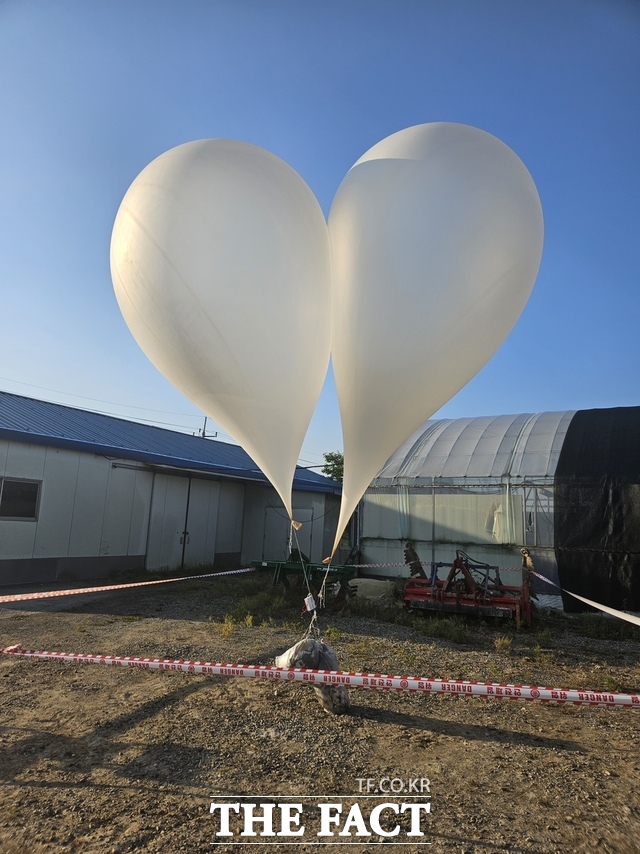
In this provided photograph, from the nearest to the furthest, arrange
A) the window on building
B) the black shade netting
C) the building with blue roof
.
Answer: the black shade netting
the window on building
the building with blue roof

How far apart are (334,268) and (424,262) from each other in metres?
0.75

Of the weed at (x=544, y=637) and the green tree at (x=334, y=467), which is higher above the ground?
the green tree at (x=334, y=467)

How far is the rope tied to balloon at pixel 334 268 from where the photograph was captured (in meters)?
3.75

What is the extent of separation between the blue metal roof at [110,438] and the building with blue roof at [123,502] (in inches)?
1.8

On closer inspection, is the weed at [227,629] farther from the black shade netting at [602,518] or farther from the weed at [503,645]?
the black shade netting at [602,518]

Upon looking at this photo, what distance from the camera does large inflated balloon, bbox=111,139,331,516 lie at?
3754 millimetres

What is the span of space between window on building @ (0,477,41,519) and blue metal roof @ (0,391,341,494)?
0.97 m

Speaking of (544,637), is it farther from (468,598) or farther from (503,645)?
(468,598)

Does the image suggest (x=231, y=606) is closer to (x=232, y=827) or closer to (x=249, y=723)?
(x=249, y=723)

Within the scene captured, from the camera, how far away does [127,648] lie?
696 cm

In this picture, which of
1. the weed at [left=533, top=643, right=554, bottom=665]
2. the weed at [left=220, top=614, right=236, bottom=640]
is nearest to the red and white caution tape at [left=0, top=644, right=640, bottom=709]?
the weed at [left=533, top=643, right=554, bottom=665]

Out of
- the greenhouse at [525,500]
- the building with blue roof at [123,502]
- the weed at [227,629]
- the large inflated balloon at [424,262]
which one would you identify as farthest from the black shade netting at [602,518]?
the large inflated balloon at [424,262]

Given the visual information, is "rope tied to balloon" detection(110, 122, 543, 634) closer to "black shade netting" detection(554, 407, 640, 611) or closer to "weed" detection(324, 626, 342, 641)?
"weed" detection(324, 626, 342, 641)

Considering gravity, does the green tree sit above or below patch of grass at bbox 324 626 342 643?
above
